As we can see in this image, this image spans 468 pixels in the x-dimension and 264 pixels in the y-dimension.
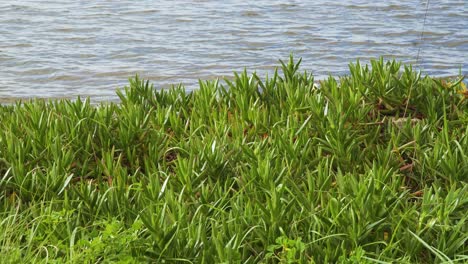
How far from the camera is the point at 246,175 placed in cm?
469

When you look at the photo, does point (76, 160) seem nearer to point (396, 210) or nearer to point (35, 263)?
point (35, 263)

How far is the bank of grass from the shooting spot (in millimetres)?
4109

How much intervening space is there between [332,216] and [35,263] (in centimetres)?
126

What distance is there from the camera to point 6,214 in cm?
458

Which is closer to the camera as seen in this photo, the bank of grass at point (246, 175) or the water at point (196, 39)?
the bank of grass at point (246, 175)

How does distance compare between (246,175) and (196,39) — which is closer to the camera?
(246,175)

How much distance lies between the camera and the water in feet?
30.9

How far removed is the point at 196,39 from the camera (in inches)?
419

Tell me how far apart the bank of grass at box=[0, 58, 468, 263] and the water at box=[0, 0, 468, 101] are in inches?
117

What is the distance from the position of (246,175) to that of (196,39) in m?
6.08

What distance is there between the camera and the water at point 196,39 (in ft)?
30.9

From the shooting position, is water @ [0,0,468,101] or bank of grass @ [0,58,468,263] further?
water @ [0,0,468,101]

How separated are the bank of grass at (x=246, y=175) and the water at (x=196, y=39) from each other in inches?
117

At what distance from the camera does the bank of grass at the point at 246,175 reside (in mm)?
4109
